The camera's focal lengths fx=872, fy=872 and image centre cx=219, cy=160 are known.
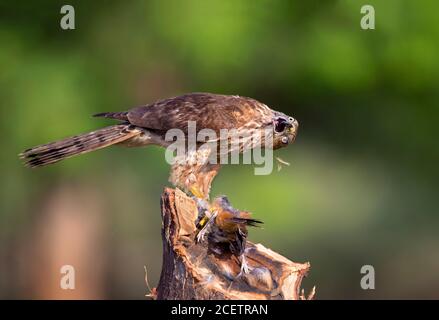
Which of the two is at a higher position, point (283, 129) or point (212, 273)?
point (283, 129)

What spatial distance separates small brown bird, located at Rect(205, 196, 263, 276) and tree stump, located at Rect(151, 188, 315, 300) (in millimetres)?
50

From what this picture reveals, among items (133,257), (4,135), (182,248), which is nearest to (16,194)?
(4,135)

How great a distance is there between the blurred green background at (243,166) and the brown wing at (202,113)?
3.20 m

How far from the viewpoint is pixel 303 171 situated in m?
11.5

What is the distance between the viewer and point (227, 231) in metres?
5.43

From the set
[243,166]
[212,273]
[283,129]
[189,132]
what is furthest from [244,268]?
[243,166]

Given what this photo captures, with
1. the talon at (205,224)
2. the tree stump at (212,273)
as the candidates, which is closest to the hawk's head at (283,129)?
the tree stump at (212,273)

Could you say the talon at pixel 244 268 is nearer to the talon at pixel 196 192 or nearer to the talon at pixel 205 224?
the talon at pixel 205 224

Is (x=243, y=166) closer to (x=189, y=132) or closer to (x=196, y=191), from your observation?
(x=189, y=132)

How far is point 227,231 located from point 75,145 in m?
2.04

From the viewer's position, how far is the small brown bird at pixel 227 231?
5371mm

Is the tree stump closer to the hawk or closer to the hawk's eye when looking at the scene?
the hawk

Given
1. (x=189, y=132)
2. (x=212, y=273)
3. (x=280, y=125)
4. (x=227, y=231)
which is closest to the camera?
(x=212, y=273)

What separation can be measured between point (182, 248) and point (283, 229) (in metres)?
5.71
